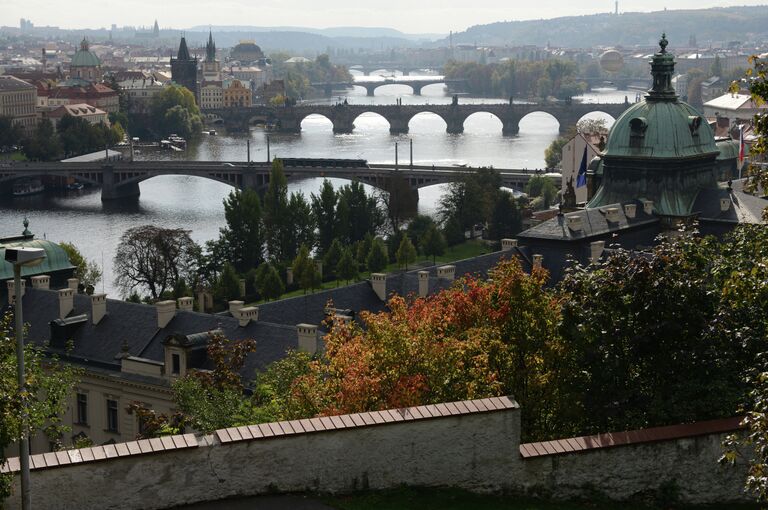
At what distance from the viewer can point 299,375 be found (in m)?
26.8

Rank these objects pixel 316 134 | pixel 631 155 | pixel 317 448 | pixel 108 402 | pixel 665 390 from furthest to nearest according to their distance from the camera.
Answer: pixel 316 134 < pixel 631 155 < pixel 108 402 < pixel 665 390 < pixel 317 448

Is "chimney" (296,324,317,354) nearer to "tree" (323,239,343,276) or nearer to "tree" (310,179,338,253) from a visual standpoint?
"tree" (323,239,343,276)

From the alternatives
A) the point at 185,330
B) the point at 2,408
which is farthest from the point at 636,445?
the point at 185,330

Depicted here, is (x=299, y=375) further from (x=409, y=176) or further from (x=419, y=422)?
(x=409, y=176)

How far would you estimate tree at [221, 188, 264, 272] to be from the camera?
240 ft

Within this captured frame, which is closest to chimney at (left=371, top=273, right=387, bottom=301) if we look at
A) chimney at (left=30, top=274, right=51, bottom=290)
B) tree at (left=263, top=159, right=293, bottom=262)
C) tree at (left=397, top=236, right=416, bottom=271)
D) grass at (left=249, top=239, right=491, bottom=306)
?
chimney at (left=30, top=274, right=51, bottom=290)

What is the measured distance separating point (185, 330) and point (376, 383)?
60.8 feet

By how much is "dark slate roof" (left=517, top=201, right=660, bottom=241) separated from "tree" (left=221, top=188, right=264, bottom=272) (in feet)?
81.6

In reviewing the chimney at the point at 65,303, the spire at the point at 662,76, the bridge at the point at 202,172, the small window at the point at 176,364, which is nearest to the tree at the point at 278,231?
the spire at the point at 662,76

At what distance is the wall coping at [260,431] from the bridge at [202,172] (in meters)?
89.9

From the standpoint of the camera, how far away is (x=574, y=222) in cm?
4969

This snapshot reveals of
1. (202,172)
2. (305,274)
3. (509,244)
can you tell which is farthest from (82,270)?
(202,172)

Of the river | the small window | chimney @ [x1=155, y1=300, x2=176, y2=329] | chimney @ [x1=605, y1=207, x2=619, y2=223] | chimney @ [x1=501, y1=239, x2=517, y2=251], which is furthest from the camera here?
the river

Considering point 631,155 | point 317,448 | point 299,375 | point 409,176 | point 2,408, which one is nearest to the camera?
point 2,408
